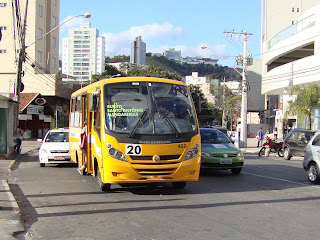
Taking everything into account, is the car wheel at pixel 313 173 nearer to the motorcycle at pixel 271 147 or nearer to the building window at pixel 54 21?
the motorcycle at pixel 271 147

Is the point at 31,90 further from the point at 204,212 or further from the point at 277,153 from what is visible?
the point at 204,212

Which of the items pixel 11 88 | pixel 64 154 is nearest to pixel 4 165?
pixel 64 154

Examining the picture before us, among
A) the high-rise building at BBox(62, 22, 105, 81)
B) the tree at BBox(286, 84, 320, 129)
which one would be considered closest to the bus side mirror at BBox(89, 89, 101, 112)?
the tree at BBox(286, 84, 320, 129)

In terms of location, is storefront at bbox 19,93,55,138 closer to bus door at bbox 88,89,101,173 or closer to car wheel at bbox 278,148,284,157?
car wheel at bbox 278,148,284,157

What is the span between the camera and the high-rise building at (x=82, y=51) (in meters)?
146

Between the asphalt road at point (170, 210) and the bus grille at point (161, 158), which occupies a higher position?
the bus grille at point (161, 158)

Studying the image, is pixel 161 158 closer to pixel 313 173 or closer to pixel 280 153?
pixel 313 173

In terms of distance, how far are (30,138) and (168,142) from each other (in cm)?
3759

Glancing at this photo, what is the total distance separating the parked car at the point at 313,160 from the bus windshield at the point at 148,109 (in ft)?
15.8

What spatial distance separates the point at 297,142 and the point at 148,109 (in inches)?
617

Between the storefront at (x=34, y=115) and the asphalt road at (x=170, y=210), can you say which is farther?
the storefront at (x=34, y=115)

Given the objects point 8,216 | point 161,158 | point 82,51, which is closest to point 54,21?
point 161,158

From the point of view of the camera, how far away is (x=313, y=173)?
1265 centimetres

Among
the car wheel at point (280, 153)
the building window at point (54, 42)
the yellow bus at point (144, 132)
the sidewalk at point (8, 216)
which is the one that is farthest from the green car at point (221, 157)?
the building window at point (54, 42)
